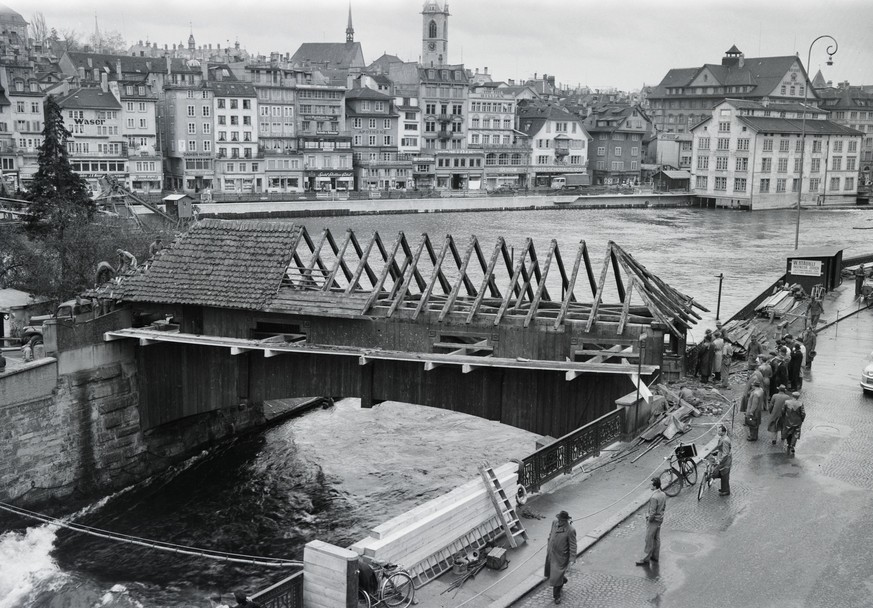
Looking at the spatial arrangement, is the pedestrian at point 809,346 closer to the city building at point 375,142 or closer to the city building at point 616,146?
the city building at point 375,142

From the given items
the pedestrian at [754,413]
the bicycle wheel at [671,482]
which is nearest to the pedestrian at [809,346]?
the pedestrian at [754,413]

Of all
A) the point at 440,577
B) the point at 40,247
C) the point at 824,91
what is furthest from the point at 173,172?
the point at 824,91

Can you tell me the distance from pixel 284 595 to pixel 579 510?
20.1ft

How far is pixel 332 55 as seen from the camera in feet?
564

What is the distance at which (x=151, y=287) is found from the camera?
87.5ft

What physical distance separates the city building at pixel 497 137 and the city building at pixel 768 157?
990 inches

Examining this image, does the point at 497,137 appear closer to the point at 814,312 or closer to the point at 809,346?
the point at 814,312

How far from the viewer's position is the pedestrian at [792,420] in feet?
67.3

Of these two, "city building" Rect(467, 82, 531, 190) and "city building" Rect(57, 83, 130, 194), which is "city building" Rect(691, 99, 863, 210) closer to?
"city building" Rect(467, 82, 531, 190)

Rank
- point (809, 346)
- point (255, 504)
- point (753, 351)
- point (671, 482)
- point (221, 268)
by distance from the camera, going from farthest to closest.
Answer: point (753, 351), point (809, 346), point (221, 268), point (255, 504), point (671, 482)

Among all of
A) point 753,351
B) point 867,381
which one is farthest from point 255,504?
point 867,381

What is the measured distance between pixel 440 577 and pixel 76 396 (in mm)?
13872

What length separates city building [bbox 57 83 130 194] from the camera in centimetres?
10395

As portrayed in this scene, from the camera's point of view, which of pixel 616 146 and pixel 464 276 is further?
pixel 616 146
